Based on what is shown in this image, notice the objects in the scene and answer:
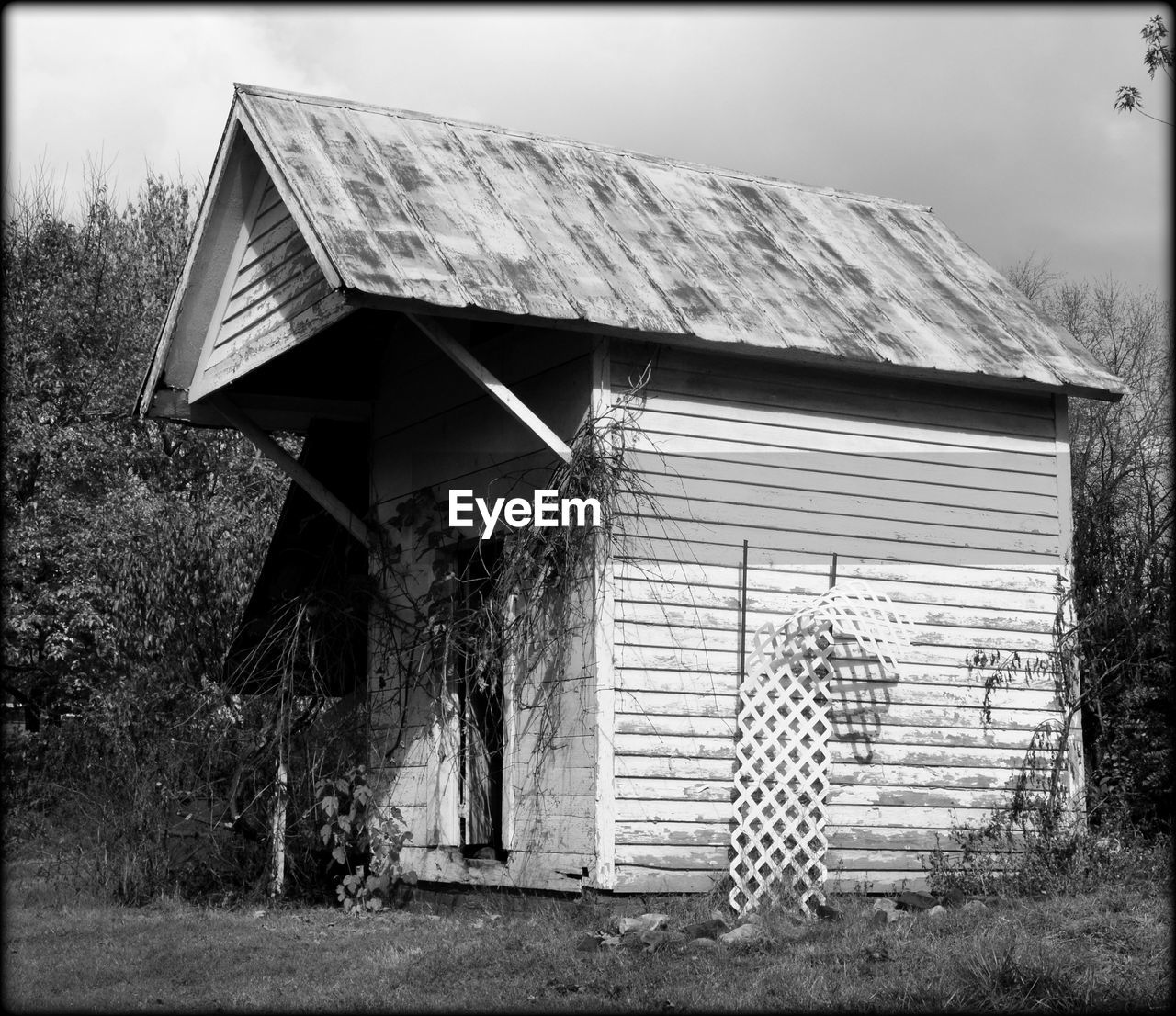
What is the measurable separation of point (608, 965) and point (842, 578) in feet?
13.7

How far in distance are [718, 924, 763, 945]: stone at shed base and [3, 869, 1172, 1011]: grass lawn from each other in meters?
0.09

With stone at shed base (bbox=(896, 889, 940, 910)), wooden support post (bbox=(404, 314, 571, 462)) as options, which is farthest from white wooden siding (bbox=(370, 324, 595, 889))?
stone at shed base (bbox=(896, 889, 940, 910))

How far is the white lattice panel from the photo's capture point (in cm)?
985

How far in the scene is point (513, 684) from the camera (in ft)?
34.7

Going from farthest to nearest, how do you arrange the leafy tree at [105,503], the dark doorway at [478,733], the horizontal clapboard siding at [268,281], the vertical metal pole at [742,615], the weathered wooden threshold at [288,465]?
the leafy tree at [105,503], the weathered wooden threshold at [288,465], the dark doorway at [478,733], the horizontal clapboard siding at [268,281], the vertical metal pole at [742,615]

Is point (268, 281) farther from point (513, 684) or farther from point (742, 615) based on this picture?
point (742, 615)

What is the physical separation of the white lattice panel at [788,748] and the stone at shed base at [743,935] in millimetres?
1083

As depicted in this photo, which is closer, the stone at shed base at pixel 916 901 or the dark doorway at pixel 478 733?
the stone at shed base at pixel 916 901

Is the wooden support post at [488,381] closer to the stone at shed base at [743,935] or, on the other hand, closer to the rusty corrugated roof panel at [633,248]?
the rusty corrugated roof panel at [633,248]

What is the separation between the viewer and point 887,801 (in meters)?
10.8

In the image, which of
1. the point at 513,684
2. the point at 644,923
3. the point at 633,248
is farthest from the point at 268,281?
the point at 644,923

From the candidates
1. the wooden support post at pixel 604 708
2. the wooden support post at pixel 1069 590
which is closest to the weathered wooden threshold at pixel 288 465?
the wooden support post at pixel 604 708

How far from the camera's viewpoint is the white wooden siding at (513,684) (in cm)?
990

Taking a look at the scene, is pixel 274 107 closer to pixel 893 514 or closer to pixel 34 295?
pixel 893 514
